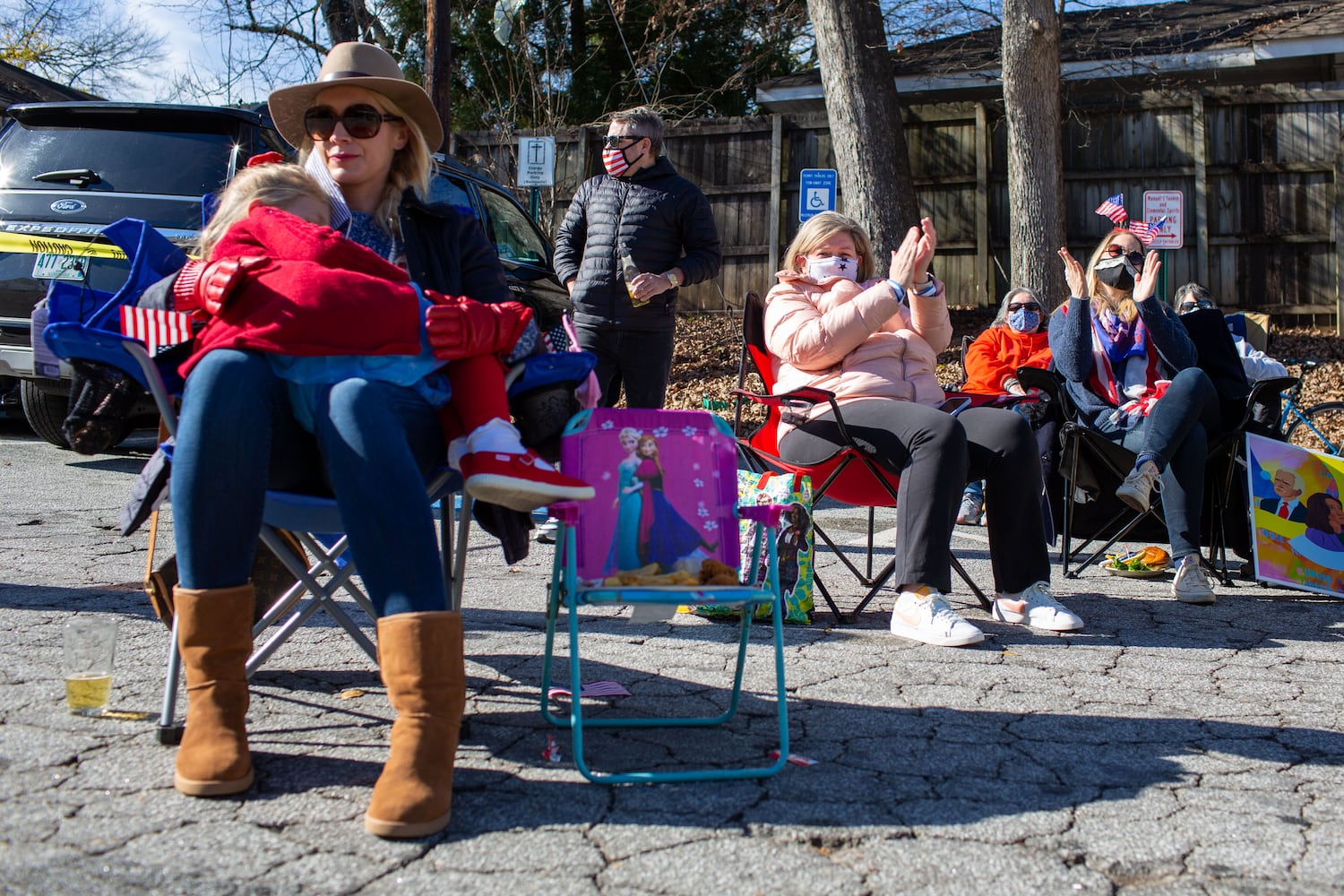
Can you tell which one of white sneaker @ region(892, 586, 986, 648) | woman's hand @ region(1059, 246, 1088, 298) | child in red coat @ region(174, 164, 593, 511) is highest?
woman's hand @ region(1059, 246, 1088, 298)

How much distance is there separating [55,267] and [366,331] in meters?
5.17

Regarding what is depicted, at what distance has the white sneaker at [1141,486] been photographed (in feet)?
14.5

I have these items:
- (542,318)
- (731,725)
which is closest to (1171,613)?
(731,725)

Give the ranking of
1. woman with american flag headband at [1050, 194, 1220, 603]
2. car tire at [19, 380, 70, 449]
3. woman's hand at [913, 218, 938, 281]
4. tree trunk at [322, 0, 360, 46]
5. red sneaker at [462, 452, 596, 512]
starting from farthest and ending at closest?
tree trunk at [322, 0, 360, 46]
car tire at [19, 380, 70, 449]
woman with american flag headband at [1050, 194, 1220, 603]
woman's hand at [913, 218, 938, 281]
red sneaker at [462, 452, 596, 512]

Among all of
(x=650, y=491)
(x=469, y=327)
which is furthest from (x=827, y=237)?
(x=469, y=327)

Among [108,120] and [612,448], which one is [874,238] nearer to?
[108,120]

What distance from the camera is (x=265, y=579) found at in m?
3.01

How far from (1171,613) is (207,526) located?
10.9ft

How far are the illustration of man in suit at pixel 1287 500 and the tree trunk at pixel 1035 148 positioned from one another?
619 centimetres

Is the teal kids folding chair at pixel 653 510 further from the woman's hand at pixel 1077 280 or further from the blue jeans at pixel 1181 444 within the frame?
the woman's hand at pixel 1077 280

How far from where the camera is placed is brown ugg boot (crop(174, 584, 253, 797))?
2.14m

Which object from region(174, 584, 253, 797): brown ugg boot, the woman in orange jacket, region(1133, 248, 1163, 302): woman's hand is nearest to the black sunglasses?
region(174, 584, 253, 797): brown ugg boot

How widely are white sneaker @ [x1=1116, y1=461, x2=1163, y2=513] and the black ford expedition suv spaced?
388 centimetres

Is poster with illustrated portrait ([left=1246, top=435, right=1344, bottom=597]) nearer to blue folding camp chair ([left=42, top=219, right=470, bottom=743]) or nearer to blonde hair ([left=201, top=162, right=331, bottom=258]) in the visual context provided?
blue folding camp chair ([left=42, top=219, right=470, bottom=743])
